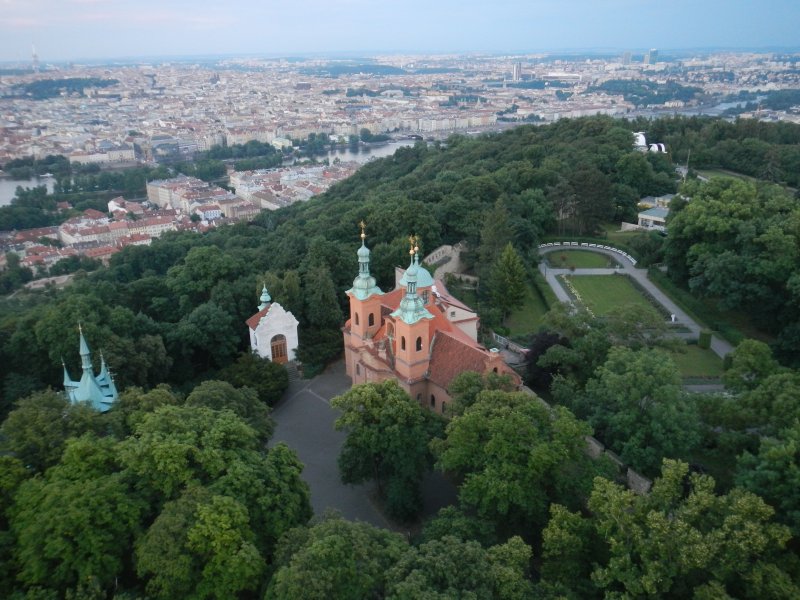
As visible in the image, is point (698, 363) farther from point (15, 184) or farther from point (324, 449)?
point (15, 184)

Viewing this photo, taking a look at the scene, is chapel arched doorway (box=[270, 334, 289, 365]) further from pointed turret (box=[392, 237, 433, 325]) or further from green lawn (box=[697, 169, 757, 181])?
green lawn (box=[697, 169, 757, 181])

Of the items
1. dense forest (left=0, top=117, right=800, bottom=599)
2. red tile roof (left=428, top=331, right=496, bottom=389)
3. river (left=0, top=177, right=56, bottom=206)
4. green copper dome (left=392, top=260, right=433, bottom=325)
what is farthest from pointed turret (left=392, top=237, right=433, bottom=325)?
river (left=0, top=177, right=56, bottom=206)

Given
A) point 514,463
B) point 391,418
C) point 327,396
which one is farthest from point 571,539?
point 327,396

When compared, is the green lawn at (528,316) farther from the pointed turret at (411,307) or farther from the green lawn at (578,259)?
the pointed turret at (411,307)

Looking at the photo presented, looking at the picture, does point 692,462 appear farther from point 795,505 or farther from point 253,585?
point 253,585

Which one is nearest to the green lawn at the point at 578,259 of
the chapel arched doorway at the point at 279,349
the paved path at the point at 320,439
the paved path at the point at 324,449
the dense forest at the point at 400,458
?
the dense forest at the point at 400,458
